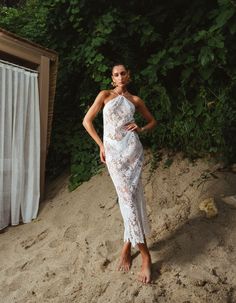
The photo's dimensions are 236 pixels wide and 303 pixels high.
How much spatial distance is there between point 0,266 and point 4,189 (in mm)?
1077

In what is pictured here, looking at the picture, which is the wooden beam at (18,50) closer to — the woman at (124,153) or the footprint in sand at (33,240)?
the woman at (124,153)

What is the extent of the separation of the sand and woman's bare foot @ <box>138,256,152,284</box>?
0.06 metres

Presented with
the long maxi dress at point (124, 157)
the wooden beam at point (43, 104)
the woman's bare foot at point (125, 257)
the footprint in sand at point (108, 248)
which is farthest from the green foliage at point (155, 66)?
the woman's bare foot at point (125, 257)

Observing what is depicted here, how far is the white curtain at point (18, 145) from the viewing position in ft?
14.6

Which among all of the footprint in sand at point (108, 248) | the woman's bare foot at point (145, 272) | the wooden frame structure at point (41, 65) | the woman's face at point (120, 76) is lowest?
the woman's bare foot at point (145, 272)

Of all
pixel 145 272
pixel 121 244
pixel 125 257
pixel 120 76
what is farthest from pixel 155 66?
pixel 145 272

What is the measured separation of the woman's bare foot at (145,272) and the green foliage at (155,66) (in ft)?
5.73

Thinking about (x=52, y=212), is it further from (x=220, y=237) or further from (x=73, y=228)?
(x=220, y=237)

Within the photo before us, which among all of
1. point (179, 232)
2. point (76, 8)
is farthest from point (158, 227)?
point (76, 8)

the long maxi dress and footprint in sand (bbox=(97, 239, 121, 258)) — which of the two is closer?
the long maxi dress

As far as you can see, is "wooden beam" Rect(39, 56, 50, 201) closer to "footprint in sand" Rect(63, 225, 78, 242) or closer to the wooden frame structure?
the wooden frame structure

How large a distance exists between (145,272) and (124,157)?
0.98 metres

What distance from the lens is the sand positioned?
120 inches

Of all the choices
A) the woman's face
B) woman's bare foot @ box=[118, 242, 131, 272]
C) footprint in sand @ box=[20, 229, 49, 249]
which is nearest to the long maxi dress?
the woman's face
